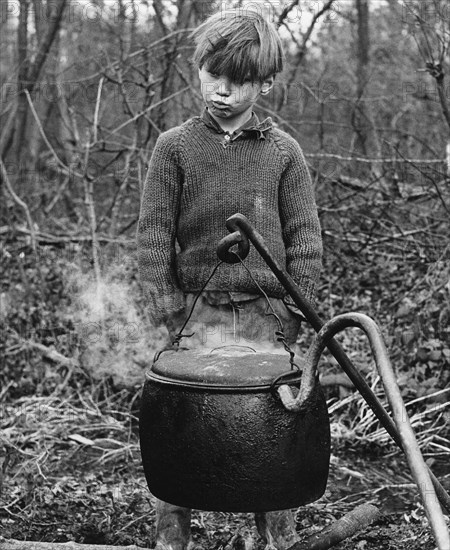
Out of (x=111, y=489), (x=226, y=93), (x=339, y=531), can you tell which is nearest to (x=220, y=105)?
(x=226, y=93)

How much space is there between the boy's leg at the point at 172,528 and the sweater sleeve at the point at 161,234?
26.2 inches

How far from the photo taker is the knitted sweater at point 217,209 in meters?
2.99

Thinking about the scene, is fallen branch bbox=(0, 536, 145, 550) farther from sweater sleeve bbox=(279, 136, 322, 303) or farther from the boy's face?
the boy's face

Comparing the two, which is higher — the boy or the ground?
the boy

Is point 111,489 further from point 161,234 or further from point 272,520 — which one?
point 161,234

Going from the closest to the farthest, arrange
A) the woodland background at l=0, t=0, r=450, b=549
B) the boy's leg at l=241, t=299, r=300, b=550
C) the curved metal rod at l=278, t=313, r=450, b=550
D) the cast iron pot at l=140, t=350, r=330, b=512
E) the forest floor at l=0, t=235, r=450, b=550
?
the curved metal rod at l=278, t=313, r=450, b=550, the cast iron pot at l=140, t=350, r=330, b=512, the boy's leg at l=241, t=299, r=300, b=550, the forest floor at l=0, t=235, r=450, b=550, the woodland background at l=0, t=0, r=450, b=549

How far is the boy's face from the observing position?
9.68 feet

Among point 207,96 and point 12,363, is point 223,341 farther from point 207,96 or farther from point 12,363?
point 12,363

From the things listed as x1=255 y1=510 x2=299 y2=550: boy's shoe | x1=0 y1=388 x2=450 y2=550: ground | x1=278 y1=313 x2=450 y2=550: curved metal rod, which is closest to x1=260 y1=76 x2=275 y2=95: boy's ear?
x1=278 y1=313 x2=450 y2=550: curved metal rod

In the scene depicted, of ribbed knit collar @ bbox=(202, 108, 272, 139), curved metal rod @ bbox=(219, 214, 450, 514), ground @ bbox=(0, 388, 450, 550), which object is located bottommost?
ground @ bbox=(0, 388, 450, 550)

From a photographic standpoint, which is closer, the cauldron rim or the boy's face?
the cauldron rim

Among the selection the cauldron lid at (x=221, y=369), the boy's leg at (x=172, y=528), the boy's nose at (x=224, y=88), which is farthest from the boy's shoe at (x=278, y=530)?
the boy's nose at (x=224, y=88)

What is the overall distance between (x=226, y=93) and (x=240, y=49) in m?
0.15

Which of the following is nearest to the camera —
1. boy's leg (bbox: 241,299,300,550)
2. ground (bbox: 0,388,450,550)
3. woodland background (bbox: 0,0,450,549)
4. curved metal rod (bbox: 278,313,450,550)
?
curved metal rod (bbox: 278,313,450,550)
